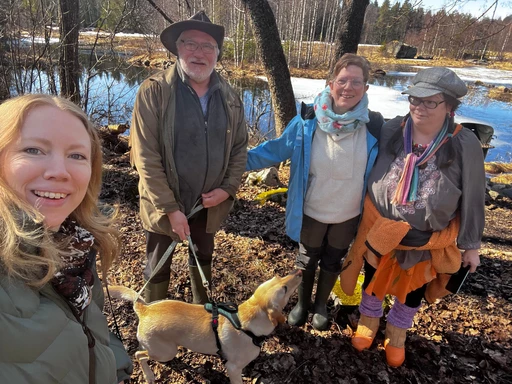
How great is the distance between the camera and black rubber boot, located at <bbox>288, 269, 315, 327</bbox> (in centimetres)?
308

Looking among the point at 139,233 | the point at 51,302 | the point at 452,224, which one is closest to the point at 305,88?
the point at 139,233

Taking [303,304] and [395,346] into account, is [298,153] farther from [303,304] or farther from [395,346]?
[395,346]

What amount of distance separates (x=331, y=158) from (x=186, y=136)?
1126 millimetres

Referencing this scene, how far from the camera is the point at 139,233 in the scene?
4.48 m

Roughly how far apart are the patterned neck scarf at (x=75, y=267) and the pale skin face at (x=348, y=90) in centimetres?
192

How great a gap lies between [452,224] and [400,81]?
1082 inches

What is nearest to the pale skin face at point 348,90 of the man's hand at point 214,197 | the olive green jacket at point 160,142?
the olive green jacket at point 160,142

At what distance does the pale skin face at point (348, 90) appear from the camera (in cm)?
241

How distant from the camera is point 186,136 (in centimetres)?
233

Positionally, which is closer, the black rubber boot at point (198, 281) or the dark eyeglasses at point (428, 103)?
the dark eyeglasses at point (428, 103)

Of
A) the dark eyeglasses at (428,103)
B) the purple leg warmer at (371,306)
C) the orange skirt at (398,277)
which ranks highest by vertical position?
the dark eyeglasses at (428,103)

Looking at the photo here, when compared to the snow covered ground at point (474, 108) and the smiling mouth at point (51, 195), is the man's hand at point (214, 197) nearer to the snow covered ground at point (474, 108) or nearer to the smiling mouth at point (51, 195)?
the smiling mouth at point (51, 195)

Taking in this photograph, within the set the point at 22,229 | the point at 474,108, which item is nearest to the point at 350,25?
the point at 22,229

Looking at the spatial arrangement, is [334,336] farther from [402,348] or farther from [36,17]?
[36,17]
